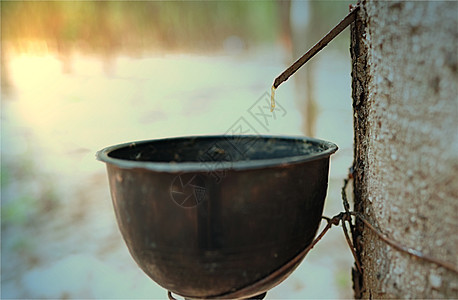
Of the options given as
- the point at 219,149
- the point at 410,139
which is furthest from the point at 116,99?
the point at 410,139

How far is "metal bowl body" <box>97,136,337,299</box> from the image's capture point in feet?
3.07

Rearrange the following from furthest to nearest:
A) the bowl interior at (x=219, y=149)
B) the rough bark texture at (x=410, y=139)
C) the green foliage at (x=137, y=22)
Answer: the green foliage at (x=137, y=22) → the bowl interior at (x=219, y=149) → the rough bark texture at (x=410, y=139)

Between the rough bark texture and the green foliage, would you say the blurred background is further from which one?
the rough bark texture

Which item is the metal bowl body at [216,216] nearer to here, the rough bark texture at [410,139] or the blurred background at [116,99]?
the rough bark texture at [410,139]

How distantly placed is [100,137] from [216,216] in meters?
2.95

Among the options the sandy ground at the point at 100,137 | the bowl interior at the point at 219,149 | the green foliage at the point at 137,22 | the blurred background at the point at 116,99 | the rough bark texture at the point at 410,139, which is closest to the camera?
the rough bark texture at the point at 410,139

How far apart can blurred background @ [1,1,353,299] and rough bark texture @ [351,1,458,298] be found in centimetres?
199

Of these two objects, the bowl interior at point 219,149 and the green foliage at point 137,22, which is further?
the green foliage at point 137,22

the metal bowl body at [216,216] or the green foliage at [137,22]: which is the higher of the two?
the green foliage at [137,22]

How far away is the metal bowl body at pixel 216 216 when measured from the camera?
936 millimetres

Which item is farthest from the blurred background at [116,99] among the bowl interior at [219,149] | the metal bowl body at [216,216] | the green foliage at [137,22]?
the metal bowl body at [216,216]

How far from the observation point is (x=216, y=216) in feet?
3.12

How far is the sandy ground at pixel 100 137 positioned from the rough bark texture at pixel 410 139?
1.93 metres

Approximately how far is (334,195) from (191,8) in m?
2.29
